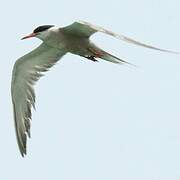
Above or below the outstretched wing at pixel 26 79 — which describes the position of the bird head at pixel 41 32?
above

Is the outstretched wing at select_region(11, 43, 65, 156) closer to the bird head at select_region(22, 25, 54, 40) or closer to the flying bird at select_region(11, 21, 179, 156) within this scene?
the flying bird at select_region(11, 21, 179, 156)

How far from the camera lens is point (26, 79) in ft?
47.0

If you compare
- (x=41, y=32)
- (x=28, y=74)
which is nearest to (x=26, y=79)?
(x=28, y=74)

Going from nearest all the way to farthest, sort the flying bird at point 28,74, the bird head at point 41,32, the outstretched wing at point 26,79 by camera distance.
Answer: the bird head at point 41,32, the flying bird at point 28,74, the outstretched wing at point 26,79

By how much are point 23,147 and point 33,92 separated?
102 cm

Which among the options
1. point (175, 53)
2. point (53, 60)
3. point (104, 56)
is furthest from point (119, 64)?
point (175, 53)

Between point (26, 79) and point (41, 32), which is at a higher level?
point (41, 32)

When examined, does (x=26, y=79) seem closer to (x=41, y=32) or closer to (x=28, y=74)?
(x=28, y=74)

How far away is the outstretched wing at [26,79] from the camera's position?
1420 centimetres

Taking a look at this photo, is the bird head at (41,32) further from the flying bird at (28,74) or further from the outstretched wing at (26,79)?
the outstretched wing at (26,79)

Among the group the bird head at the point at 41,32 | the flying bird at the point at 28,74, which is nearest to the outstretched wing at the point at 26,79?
the flying bird at the point at 28,74

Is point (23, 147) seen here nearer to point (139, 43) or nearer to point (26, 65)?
point (26, 65)

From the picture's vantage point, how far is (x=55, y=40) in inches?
520

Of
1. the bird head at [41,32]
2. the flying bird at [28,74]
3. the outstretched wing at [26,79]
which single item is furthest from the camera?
the outstretched wing at [26,79]
